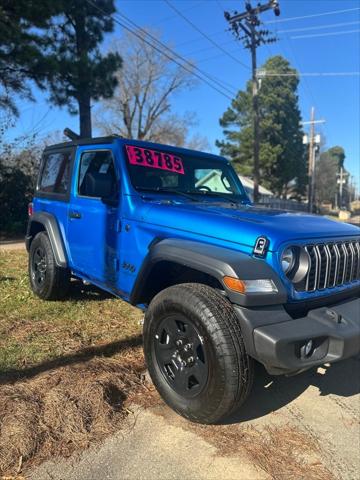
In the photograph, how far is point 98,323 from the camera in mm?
4879

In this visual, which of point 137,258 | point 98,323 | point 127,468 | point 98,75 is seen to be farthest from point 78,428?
point 98,75

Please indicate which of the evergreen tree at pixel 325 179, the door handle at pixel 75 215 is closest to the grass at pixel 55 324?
the door handle at pixel 75 215

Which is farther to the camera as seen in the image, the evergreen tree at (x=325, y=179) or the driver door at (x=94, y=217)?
the evergreen tree at (x=325, y=179)

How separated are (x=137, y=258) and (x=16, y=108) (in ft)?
35.2

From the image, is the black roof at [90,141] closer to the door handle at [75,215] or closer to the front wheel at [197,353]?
the door handle at [75,215]

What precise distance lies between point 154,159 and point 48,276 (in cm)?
203

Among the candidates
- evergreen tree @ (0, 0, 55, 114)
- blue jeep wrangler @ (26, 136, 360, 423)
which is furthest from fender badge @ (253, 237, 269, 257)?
evergreen tree @ (0, 0, 55, 114)

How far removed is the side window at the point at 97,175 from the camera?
405 centimetres

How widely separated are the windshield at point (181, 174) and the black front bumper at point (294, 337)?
1836 millimetres

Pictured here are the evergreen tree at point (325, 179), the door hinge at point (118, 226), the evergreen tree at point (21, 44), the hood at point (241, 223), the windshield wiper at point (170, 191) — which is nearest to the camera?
the hood at point (241, 223)

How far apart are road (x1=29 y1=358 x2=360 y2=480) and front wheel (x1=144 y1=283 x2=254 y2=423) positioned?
184mm

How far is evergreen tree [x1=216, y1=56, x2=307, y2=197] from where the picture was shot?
41.0 metres

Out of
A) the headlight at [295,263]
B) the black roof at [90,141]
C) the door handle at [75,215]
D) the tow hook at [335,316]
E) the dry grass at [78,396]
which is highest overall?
the black roof at [90,141]

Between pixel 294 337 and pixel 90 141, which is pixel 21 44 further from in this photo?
pixel 294 337
